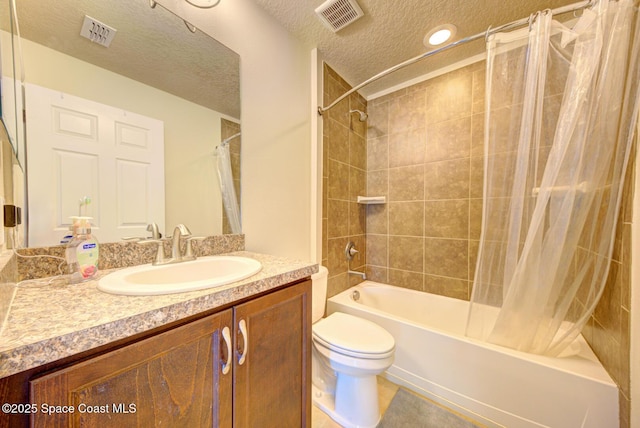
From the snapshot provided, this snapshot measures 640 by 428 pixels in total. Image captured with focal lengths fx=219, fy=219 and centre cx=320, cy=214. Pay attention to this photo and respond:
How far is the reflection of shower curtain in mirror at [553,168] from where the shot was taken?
88 centimetres

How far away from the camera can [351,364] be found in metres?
1.09

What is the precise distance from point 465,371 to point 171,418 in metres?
1.41

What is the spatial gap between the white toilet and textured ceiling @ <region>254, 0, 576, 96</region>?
162cm

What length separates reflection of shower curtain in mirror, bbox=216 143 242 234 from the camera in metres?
1.17

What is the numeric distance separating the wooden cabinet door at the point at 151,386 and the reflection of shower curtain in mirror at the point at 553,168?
1.30m

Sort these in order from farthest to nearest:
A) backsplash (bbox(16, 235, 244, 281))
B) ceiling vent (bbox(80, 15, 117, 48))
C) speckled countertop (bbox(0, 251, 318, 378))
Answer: ceiling vent (bbox(80, 15, 117, 48)) → backsplash (bbox(16, 235, 244, 281)) → speckled countertop (bbox(0, 251, 318, 378))

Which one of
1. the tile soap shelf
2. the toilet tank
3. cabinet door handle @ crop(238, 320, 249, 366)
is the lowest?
the toilet tank

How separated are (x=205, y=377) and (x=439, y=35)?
85.1 inches

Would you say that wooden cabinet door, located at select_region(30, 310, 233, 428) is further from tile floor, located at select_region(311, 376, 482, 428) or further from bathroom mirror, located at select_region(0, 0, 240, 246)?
tile floor, located at select_region(311, 376, 482, 428)

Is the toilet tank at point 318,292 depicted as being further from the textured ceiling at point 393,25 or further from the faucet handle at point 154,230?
the textured ceiling at point 393,25

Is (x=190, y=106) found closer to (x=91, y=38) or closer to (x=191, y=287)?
(x=91, y=38)

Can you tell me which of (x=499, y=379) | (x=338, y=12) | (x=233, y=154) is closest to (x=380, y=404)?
(x=499, y=379)

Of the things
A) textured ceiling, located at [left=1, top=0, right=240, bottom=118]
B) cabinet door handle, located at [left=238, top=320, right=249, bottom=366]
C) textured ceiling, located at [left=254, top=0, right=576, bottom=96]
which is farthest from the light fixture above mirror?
cabinet door handle, located at [left=238, top=320, right=249, bottom=366]

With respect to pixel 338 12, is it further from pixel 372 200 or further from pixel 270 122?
pixel 372 200
